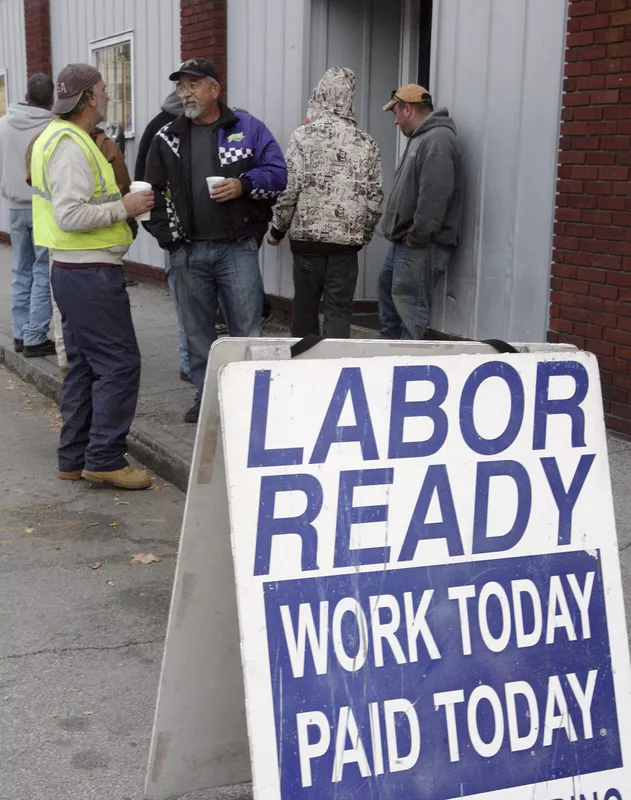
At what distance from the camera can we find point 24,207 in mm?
9195

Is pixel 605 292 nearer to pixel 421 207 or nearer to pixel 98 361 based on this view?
pixel 421 207

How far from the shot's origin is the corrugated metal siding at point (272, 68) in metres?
9.65

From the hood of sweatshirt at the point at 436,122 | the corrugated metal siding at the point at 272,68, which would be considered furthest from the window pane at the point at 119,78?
the hood of sweatshirt at the point at 436,122

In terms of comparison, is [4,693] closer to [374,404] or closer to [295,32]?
[374,404]

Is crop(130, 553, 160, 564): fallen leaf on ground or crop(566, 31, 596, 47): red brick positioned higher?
crop(566, 31, 596, 47): red brick

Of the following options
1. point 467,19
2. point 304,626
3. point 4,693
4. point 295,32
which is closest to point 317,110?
point 467,19

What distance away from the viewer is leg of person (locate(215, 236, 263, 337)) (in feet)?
21.0

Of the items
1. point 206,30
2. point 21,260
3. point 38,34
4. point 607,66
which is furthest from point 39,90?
point 38,34

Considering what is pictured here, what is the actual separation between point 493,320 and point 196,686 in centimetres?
506

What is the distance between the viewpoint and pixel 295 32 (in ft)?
31.6

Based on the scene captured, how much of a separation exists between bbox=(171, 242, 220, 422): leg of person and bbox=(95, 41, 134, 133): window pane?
736 cm

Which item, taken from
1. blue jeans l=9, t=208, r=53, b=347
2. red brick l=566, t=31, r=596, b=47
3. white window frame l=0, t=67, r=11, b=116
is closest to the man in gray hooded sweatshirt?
blue jeans l=9, t=208, r=53, b=347

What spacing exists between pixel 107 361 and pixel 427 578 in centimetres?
336

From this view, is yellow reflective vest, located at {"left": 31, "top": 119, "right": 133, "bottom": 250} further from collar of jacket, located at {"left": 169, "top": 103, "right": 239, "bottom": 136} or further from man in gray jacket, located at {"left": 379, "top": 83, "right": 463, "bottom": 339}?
man in gray jacket, located at {"left": 379, "top": 83, "right": 463, "bottom": 339}
